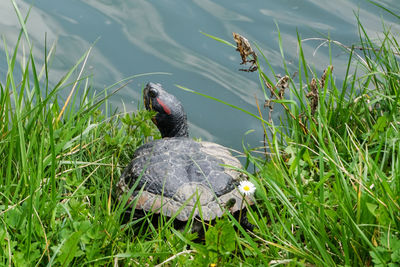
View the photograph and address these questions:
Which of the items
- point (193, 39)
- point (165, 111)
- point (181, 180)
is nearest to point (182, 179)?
point (181, 180)

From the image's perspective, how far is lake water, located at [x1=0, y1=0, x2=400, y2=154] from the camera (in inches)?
239

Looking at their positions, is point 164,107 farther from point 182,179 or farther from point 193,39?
point 193,39

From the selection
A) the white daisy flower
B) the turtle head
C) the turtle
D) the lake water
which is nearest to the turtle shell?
the turtle

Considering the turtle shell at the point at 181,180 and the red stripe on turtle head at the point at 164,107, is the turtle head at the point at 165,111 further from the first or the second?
the turtle shell at the point at 181,180

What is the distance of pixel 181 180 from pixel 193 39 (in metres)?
3.67

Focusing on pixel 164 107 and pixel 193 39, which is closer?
pixel 164 107

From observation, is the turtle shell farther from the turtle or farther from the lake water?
the lake water

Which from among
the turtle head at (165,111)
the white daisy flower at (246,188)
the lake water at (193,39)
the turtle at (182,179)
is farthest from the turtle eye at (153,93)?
the white daisy flower at (246,188)

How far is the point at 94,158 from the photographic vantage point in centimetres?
387

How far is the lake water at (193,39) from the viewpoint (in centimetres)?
607

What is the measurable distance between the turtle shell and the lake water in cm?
186

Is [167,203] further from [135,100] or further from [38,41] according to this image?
[38,41]

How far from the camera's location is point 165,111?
4.71m

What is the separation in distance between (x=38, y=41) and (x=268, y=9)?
2.90 meters
